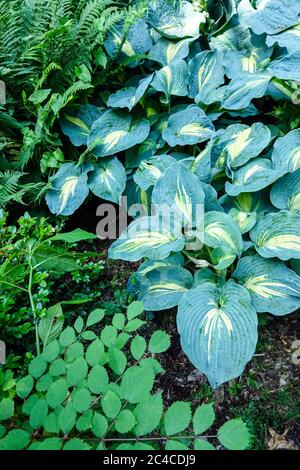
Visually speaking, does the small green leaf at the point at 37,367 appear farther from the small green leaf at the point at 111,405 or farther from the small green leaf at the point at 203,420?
the small green leaf at the point at 203,420

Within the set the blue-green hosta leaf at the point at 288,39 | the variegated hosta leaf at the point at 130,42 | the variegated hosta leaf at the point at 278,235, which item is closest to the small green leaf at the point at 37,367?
the variegated hosta leaf at the point at 278,235

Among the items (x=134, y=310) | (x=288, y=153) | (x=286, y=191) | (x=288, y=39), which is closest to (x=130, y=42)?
(x=288, y=39)

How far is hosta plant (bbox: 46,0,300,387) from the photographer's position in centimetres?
141

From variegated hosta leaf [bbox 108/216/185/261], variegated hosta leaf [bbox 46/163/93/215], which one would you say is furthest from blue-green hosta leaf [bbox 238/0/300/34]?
variegated hosta leaf [bbox 108/216/185/261]

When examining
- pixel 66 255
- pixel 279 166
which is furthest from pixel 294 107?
pixel 66 255

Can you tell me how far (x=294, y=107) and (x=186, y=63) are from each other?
1.94 feet

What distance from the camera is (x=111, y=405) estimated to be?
3.13ft

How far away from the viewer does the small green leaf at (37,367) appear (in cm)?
108

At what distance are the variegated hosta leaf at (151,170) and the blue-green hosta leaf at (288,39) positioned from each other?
0.80 m

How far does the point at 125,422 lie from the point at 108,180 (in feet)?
3.98

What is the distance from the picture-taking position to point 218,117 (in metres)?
2.09

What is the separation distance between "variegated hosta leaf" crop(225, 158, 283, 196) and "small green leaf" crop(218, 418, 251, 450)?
3.07ft

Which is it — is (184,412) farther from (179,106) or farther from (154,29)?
(154,29)

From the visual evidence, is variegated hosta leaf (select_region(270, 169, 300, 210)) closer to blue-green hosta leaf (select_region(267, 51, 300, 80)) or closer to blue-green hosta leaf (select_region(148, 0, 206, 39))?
blue-green hosta leaf (select_region(267, 51, 300, 80))
